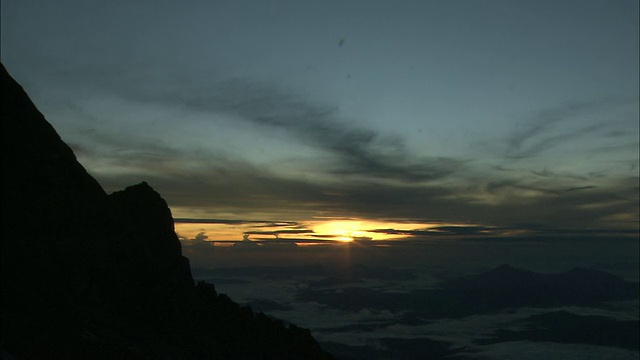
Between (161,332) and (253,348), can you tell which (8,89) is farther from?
(253,348)

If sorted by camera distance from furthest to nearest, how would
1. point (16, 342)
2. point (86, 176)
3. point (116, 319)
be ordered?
point (86, 176) → point (116, 319) → point (16, 342)

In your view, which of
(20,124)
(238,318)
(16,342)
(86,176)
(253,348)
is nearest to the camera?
(16,342)

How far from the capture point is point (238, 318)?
7331 cm

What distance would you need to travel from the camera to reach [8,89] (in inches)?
1583

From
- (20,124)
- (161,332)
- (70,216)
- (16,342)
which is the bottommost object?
(161,332)

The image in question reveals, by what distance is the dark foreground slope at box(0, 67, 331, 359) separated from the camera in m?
33.1

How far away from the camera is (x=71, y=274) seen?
39844 mm

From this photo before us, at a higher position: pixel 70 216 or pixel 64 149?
pixel 64 149

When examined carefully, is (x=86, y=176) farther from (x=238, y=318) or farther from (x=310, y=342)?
(x=310, y=342)

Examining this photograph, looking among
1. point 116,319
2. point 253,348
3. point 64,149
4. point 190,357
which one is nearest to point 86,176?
point 64,149

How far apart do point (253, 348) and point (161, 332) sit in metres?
18.6

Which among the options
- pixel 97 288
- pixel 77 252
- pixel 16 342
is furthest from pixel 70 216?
pixel 16 342

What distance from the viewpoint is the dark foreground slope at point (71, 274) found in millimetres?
33125

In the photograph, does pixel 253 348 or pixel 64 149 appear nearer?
pixel 64 149
